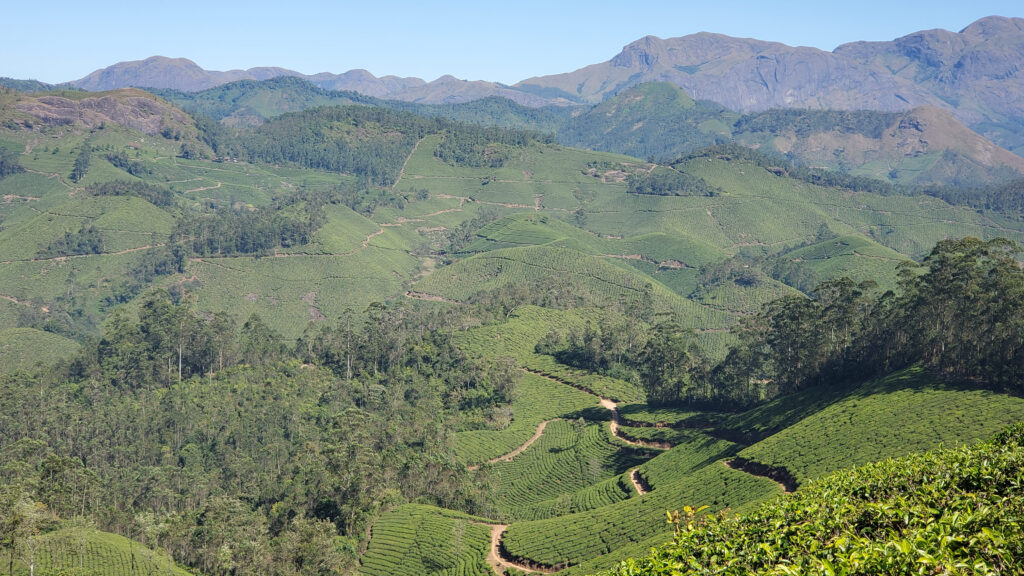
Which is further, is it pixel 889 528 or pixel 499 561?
pixel 499 561

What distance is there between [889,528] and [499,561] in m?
43.1

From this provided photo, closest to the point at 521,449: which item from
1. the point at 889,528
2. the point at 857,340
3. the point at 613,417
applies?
the point at 613,417

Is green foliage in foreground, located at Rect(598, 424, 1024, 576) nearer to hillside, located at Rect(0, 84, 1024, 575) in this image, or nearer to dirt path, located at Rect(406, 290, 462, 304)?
hillside, located at Rect(0, 84, 1024, 575)

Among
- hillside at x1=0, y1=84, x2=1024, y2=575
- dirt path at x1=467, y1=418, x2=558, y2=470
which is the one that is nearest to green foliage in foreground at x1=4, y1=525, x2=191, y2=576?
hillside at x1=0, y1=84, x2=1024, y2=575

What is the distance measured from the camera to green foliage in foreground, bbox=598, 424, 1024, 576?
17.0 m

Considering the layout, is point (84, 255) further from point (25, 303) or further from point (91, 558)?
point (91, 558)

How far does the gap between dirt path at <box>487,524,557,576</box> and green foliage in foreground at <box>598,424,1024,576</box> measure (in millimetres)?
29514

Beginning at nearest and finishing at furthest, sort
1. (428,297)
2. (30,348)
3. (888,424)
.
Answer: (888,424) → (30,348) → (428,297)

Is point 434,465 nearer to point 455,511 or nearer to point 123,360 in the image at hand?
point 455,511

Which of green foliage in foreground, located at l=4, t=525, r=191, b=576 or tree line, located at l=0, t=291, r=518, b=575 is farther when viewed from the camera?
tree line, located at l=0, t=291, r=518, b=575

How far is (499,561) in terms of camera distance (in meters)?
58.1

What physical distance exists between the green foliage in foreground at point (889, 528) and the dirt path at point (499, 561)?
2951cm

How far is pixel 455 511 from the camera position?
68.8 metres

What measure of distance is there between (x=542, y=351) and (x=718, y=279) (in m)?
70.7
